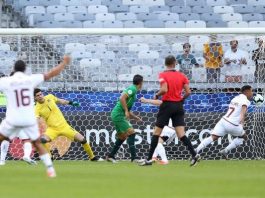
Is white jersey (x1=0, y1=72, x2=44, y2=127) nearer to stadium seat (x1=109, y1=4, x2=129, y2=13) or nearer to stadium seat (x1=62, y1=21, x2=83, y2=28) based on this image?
stadium seat (x1=62, y1=21, x2=83, y2=28)

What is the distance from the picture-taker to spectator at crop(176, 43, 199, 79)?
847 inches

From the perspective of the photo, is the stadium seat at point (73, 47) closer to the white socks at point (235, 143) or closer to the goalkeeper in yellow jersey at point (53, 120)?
the goalkeeper in yellow jersey at point (53, 120)

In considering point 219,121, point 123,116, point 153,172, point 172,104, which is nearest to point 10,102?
point 153,172

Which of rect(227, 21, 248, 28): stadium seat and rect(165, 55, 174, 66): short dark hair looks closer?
rect(165, 55, 174, 66): short dark hair

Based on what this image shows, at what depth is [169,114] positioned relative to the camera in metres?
17.0

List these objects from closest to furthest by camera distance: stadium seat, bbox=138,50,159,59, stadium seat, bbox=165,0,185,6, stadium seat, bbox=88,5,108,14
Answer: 1. stadium seat, bbox=138,50,159,59
2. stadium seat, bbox=88,5,108,14
3. stadium seat, bbox=165,0,185,6

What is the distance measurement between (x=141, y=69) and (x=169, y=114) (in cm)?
507

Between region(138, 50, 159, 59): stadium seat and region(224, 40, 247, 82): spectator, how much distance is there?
181cm

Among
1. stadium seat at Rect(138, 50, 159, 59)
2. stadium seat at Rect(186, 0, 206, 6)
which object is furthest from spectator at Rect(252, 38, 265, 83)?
stadium seat at Rect(186, 0, 206, 6)

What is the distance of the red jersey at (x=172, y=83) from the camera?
1697 cm

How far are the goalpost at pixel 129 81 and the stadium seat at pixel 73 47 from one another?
35mm

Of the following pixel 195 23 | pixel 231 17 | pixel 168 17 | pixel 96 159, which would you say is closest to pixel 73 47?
pixel 96 159

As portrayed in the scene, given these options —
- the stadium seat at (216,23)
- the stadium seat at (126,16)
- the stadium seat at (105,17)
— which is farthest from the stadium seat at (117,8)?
the stadium seat at (216,23)

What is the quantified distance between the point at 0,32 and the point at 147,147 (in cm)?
459
